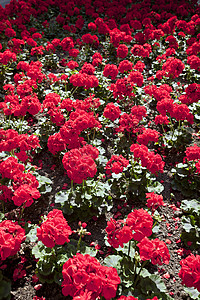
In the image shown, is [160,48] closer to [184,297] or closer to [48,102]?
[48,102]

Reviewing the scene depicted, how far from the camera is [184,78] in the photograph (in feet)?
25.0

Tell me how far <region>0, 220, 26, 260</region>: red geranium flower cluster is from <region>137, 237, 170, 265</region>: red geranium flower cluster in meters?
1.47

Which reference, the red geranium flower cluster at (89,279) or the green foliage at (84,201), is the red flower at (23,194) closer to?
the green foliage at (84,201)

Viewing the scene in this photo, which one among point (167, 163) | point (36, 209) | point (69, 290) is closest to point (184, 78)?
point (167, 163)

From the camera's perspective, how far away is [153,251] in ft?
8.88

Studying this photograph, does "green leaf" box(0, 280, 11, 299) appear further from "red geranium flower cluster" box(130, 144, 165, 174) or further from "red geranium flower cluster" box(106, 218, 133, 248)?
"red geranium flower cluster" box(130, 144, 165, 174)

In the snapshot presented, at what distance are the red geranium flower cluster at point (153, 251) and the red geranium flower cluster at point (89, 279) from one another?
1.30ft

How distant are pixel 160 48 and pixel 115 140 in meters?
5.48

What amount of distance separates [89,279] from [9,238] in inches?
45.0

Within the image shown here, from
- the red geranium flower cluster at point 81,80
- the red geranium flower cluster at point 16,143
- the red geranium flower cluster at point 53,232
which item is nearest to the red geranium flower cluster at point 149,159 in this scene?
the red geranium flower cluster at point 53,232

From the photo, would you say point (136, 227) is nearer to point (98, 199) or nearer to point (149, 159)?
point (98, 199)

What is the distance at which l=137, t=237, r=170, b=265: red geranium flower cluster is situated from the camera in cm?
264

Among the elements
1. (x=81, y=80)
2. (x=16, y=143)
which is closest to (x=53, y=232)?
(x=16, y=143)

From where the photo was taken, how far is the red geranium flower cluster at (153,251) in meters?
2.64
